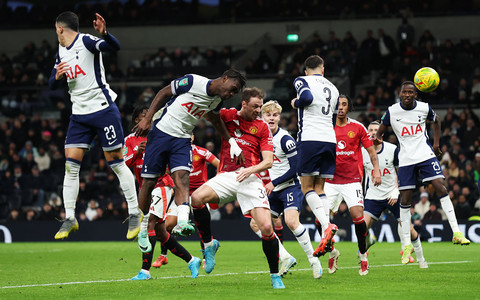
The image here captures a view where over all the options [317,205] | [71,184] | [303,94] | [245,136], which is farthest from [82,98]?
[317,205]

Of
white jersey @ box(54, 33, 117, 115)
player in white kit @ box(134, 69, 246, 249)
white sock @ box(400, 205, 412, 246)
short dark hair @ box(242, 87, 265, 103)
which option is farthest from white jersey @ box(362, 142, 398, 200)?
white jersey @ box(54, 33, 117, 115)

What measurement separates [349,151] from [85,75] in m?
4.92

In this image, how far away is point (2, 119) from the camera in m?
29.8

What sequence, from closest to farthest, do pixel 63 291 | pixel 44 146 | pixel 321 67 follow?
1. pixel 63 291
2. pixel 321 67
3. pixel 44 146

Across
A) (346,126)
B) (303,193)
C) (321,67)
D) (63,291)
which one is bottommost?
(63,291)

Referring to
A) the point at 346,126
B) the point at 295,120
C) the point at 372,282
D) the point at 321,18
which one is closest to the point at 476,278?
the point at 372,282

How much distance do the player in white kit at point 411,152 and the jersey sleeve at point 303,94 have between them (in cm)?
283

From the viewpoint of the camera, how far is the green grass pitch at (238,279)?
352 inches

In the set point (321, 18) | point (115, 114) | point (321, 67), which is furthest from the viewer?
point (321, 18)

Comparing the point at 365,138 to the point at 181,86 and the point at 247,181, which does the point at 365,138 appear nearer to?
the point at 247,181

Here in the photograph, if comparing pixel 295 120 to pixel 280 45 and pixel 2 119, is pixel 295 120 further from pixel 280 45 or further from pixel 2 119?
pixel 2 119

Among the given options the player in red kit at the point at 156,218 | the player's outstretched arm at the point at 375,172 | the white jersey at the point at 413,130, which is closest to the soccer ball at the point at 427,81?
the white jersey at the point at 413,130

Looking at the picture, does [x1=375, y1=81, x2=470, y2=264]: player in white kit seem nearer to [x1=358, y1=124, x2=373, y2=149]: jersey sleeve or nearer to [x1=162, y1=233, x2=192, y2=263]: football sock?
[x1=358, y1=124, x2=373, y2=149]: jersey sleeve

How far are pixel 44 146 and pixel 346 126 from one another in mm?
17040
